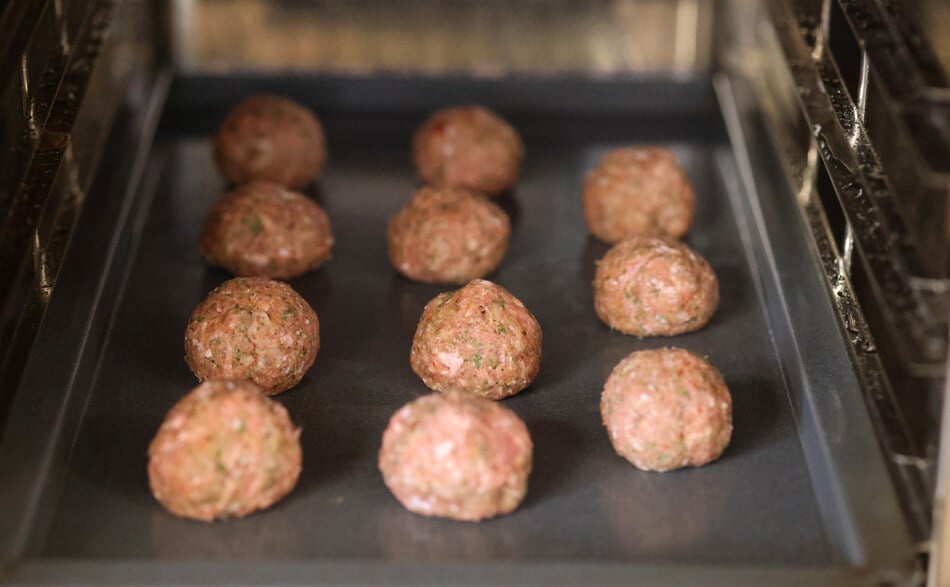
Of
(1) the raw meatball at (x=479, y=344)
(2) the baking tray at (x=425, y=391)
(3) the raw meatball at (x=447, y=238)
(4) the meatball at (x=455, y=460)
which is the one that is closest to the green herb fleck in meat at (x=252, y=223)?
(2) the baking tray at (x=425, y=391)

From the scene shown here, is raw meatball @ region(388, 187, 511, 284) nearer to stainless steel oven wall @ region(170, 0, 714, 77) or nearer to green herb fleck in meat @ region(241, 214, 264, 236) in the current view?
green herb fleck in meat @ region(241, 214, 264, 236)

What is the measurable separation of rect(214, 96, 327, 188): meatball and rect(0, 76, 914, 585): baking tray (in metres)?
0.10

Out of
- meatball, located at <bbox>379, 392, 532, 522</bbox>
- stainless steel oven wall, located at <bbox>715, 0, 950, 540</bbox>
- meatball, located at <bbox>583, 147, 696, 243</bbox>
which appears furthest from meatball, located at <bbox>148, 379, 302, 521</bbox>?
meatball, located at <bbox>583, 147, 696, 243</bbox>

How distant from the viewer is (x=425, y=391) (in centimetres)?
280

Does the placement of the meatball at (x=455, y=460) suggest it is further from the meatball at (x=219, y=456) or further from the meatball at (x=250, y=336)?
the meatball at (x=250, y=336)

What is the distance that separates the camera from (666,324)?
3006 mm

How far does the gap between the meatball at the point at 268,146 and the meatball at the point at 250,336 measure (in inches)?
37.0

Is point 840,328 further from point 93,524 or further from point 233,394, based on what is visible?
point 93,524

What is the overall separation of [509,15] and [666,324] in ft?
5.96

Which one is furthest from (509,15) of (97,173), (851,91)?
(851,91)

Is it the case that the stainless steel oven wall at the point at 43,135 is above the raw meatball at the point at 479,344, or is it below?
above

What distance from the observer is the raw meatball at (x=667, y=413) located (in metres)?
2.46

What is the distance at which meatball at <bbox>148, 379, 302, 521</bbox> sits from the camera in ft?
7.54

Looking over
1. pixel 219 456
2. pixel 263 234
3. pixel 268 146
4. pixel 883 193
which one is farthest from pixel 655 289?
pixel 268 146
